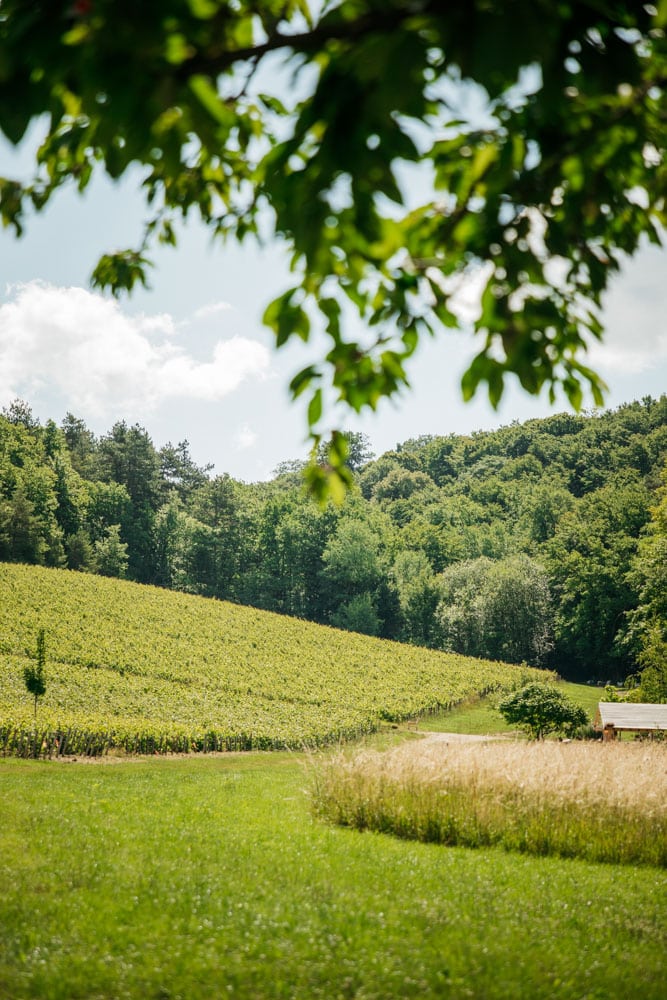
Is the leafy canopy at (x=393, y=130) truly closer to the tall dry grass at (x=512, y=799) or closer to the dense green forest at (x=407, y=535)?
the tall dry grass at (x=512, y=799)

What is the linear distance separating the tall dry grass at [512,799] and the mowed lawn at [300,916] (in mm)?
518

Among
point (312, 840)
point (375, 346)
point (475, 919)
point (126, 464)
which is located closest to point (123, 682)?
point (312, 840)

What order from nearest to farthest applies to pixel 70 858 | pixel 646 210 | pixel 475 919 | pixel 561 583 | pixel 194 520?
1. pixel 646 210
2. pixel 475 919
3. pixel 70 858
4. pixel 561 583
5. pixel 194 520

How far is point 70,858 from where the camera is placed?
24.5ft

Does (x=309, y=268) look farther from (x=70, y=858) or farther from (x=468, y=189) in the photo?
(x=70, y=858)

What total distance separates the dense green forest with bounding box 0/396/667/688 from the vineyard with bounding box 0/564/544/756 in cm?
972

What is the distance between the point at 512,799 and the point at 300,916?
15.0 feet

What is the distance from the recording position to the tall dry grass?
29.6 feet

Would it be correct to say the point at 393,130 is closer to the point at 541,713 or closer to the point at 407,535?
the point at 541,713

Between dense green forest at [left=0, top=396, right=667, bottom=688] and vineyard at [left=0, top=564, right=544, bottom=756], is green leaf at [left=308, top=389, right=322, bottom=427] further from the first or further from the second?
dense green forest at [left=0, top=396, right=667, bottom=688]

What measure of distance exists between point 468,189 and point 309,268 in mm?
1198

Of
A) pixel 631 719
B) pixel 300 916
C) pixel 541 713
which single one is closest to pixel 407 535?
pixel 541 713

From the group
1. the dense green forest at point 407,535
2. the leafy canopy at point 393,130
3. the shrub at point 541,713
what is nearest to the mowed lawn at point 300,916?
the leafy canopy at point 393,130

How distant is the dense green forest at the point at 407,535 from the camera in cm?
5497
